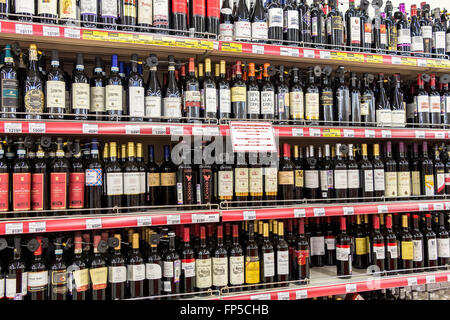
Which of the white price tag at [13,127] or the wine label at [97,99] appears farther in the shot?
the wine label at [97,99]

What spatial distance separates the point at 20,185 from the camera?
1.66 metres

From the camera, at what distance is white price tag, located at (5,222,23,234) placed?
155 cm

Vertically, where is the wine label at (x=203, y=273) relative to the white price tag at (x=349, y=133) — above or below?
below

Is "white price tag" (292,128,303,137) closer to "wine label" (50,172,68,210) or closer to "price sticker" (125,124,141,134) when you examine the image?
"price sticker" (125,124,141,134)

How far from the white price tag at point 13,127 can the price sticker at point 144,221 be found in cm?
68

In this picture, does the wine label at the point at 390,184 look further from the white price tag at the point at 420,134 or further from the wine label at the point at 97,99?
the wine label at the point at 97,99

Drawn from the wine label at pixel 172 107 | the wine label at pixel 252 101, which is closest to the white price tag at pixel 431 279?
the wine label at pixel 252 101

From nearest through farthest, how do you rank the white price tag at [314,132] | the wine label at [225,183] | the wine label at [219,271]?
the wine label at [219,271]
the wine label at [225,183]
the white price tag at [314,132]

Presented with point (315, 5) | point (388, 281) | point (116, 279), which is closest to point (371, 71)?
point (315, 5)

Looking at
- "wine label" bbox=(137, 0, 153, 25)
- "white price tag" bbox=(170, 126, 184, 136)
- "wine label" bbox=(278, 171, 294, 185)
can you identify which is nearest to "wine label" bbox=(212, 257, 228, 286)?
"wine label" bbox=(278, 171, 294, 185)

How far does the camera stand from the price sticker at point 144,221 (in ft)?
5.74

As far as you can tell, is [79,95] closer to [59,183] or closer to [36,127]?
[36,127]

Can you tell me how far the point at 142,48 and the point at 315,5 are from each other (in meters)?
1.20
